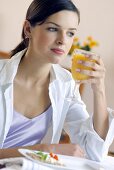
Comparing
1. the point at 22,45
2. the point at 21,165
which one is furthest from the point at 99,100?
the point at 21,165

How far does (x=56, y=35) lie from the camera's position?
4.99 ft

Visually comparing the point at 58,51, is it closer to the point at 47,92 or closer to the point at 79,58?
the point at 79,58

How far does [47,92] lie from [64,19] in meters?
0.38

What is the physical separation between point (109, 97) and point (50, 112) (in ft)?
8.00

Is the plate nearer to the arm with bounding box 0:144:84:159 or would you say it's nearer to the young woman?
the arm with bounding box 0:144:84:159

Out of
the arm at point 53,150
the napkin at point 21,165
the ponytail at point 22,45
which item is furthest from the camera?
the ponytail at point 22,45

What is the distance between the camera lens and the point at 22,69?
1723 millimetres

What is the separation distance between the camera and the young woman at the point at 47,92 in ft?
5.09

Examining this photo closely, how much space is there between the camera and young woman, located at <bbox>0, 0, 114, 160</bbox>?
1551mm

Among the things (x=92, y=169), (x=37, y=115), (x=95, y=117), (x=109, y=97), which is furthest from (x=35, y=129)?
(x=109, y=97)

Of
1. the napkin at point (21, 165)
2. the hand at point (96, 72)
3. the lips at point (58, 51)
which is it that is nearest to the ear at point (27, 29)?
the lips at point (58, 51)

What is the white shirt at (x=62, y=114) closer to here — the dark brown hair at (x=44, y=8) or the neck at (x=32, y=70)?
the neck at (x=32, y=70)

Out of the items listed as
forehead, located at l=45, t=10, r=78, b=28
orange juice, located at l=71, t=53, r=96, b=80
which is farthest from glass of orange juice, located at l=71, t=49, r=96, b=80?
forehead, located at l=45, t=10, r=78, b=28

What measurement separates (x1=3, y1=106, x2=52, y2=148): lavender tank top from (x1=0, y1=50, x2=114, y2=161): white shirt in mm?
32
